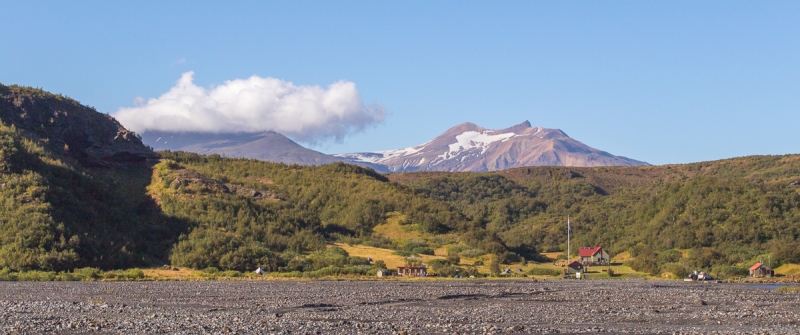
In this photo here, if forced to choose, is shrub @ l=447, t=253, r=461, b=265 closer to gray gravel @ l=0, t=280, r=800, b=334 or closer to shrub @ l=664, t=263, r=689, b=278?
shrub @ l=664, t=263, r=689, b=278

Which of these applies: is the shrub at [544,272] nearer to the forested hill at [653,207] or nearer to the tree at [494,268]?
the tree at [494,268]

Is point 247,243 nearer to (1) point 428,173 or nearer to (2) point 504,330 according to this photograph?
(2) point 504,330

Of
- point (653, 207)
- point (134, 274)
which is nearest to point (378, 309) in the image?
point (134, 274)

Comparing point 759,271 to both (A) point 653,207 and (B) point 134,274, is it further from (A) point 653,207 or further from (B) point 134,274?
(B) point 134,274

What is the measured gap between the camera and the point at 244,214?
215 ft

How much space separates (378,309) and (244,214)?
38.4 metres

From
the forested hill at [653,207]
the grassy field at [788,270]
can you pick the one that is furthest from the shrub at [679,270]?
the grassy field at [788,270]

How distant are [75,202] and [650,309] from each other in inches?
1531

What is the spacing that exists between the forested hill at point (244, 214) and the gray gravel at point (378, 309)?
12.3m

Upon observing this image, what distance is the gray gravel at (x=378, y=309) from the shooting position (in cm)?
2306

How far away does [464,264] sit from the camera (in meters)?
62.2

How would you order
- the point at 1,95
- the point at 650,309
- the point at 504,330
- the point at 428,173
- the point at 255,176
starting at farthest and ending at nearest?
the point at 428,173
the point at 255,176
the point at 1,95
the point at 650,309
the point at 504,330

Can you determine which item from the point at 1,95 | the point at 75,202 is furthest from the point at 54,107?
the point at 75,202

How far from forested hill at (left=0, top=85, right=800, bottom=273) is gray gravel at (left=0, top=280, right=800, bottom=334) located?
483 inches
